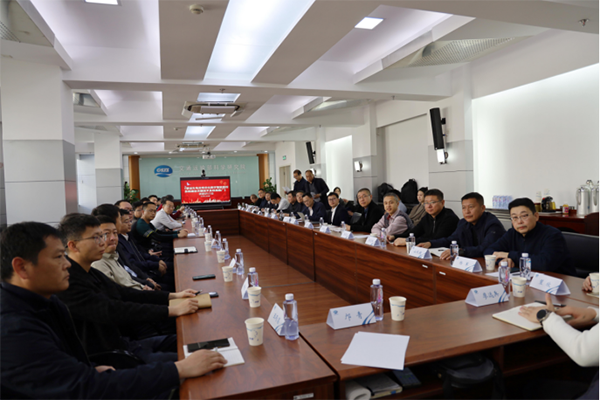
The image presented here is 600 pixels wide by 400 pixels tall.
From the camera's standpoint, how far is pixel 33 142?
408 cm

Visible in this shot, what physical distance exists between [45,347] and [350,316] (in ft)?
3.57

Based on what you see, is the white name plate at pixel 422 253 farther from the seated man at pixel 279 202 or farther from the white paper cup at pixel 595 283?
the seated man at pixel 279 202

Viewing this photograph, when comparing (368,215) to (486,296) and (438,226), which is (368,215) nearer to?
(438,226)

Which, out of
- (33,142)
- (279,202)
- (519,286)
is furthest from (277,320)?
(279,202)

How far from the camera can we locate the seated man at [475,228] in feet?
9.62

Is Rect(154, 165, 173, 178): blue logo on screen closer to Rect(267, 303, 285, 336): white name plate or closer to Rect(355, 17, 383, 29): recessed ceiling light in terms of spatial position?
Rect(355, 17, 383, 29): recessed ceiling light

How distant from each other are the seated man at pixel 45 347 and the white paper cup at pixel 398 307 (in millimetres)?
748

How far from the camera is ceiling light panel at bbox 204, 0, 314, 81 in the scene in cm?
356

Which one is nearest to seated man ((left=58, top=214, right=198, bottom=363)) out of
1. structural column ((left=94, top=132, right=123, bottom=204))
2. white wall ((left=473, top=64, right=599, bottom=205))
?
white wall ((left=473, top=64, right=599, bottom=205))

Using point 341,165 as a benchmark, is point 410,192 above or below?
below

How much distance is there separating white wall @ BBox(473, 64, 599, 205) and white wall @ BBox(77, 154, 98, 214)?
1409 centimetres

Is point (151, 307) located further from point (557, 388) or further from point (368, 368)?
point (557, 388)

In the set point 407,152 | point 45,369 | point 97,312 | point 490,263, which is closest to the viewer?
point 45,369

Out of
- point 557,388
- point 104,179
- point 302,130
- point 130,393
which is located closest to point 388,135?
point 302,130
